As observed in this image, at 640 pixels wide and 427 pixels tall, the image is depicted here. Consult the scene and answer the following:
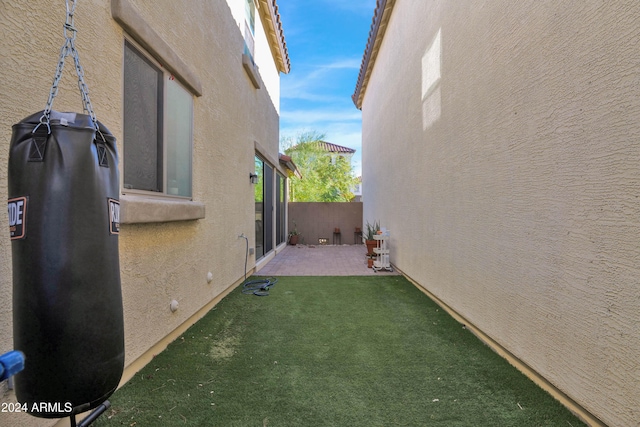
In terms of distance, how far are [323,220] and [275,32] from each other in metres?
7.12

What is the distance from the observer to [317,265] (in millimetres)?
7551

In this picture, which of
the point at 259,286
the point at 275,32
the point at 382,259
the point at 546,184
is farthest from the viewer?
the point at 275,32

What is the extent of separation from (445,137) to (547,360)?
2.69 m

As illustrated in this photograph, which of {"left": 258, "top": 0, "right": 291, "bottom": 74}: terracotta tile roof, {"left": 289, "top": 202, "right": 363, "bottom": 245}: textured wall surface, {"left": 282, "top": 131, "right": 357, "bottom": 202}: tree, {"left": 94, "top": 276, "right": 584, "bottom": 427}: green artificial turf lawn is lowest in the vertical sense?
{"left": 94, "top": 276, "right": 584, "bottom": 427}: green artificial turf lawn

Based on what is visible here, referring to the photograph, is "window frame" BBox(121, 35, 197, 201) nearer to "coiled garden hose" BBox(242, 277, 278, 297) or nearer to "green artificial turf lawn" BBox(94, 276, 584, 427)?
"green artificial turf lawn" BBox(94, 276, 584, 427)

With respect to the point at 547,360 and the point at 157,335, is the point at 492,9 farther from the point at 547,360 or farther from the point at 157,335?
the point at 157,335

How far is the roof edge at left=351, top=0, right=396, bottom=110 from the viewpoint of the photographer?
7.16 m

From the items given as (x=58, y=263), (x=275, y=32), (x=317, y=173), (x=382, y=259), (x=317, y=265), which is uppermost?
(x=275, y=32)

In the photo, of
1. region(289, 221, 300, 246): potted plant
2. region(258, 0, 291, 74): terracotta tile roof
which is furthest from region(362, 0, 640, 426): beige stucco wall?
region(289, 221, 300, 246): potted plant

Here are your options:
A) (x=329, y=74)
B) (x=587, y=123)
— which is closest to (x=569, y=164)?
(x=587, y=123)

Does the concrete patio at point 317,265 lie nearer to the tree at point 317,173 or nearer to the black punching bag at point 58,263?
the black punching bag at point 58,263

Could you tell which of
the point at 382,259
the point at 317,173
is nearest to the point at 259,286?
the point at 382,259

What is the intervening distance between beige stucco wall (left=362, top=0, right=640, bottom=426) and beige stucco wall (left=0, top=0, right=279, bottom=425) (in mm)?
3036

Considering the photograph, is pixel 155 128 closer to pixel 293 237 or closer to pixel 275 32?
pixel 275 32
